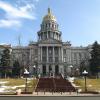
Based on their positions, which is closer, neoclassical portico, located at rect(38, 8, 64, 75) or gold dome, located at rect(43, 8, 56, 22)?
neoclassical portico, located at rect(38, 8, 64, 75)

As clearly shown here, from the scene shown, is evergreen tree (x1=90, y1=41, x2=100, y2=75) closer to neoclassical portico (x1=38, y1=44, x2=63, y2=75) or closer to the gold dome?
neoclassical portico (x1=38, y1=44, x2=63, y2=75)

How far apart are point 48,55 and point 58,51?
5005 millimetres

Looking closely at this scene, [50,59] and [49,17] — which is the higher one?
[49,17]

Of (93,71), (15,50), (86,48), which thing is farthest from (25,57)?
(93,71)

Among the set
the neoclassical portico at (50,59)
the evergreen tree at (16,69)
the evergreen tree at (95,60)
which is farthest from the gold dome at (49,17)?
the evergreen tree at (95,60)

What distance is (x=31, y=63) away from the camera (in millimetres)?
136875

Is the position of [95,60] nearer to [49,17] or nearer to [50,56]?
[50,56]

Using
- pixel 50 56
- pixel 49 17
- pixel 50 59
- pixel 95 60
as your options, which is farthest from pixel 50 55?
pixel 95 60

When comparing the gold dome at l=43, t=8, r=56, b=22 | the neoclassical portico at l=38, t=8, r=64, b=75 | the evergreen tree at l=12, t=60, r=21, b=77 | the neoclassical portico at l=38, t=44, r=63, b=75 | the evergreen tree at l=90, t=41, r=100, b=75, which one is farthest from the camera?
the gold dome at l=43, t=8, r=56, b=22

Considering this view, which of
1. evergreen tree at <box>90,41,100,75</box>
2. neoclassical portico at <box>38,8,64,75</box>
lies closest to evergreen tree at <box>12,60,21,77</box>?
neoclassical portico at <box>38,8,64,75</box>

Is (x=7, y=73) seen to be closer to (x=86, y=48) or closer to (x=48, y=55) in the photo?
(x=48, y=55)

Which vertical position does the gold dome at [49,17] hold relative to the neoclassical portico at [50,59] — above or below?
above

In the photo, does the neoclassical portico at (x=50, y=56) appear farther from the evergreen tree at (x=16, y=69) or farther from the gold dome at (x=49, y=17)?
the evergreen tree at (x=16, y=69)

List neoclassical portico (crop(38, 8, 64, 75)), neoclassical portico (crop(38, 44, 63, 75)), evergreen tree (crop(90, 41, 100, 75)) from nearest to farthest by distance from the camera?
1. evergreen tree (crop(90, 41, 100, 75))
2. neoclassical portico (crop(38, 44, 63, 75))
3. neoclassical portico (crop(38, 8, 64, 75))
